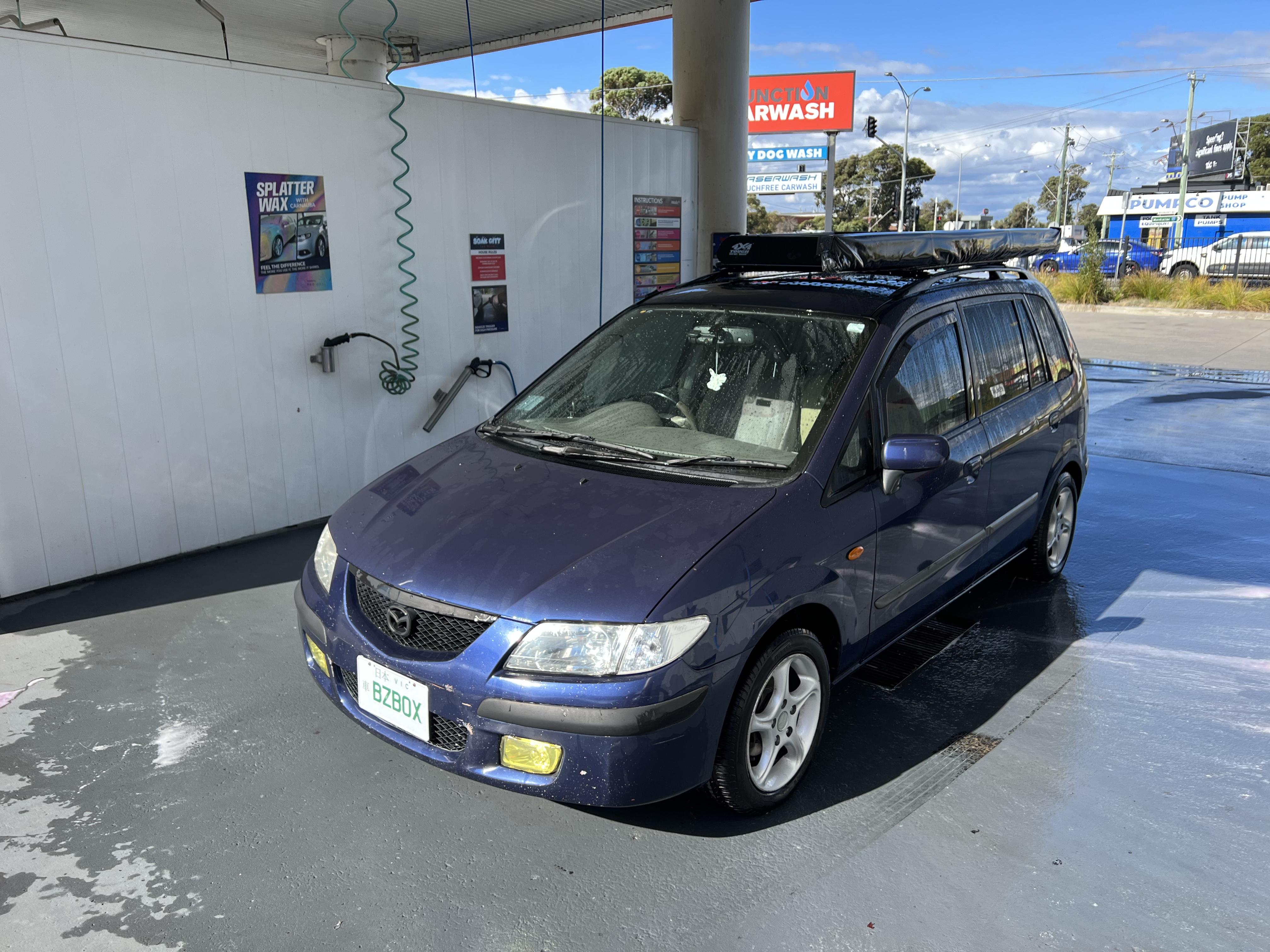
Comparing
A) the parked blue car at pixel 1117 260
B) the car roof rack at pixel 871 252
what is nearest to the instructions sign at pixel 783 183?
the parked blue car at pixel 1117 260

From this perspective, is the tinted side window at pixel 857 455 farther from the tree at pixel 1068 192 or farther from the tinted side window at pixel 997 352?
the tree at pixel 1068 192

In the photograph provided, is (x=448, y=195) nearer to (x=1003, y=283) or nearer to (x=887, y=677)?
(x=1003, y=283)

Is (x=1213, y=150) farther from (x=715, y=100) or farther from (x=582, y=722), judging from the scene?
(x=582, y=722)

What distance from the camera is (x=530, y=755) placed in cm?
257

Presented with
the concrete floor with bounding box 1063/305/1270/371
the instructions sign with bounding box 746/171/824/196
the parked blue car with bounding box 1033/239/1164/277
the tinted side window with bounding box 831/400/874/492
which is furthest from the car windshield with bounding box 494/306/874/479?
the instructions sign with bounding box 746/171/824/196

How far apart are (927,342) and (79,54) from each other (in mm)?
4286

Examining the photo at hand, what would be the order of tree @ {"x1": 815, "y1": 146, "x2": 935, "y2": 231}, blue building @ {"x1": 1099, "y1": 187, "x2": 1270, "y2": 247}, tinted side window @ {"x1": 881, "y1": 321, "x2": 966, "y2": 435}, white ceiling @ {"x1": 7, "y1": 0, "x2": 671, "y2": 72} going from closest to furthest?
tinted side window @ {"x1": 881, "y1": 321, "x2": 966, "y2": 435}
white ceiling @ {"x1": 7, "y1": 0, "x2": 671, "y2": 72}
blue building @ {"x1": 1099, "y1": 187, "x2": 1270, "y2": 247}
tree @ {"x1": 815, "y1": 146, "x2": 935, "y2": 231}

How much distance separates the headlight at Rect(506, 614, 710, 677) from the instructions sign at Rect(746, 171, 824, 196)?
4139 centimetres

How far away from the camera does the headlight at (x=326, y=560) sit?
121 inches

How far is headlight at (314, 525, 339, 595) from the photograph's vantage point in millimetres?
3086

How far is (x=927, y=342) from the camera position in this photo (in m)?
3.69

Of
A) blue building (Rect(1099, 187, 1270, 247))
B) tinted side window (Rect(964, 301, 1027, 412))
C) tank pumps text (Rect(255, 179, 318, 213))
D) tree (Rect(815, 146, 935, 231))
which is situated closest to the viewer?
tinted side window (Rect(964, 301, 1027, 412))

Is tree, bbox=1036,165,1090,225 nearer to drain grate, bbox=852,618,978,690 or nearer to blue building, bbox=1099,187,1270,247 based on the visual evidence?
blue building, bbox=1099,187,1270,247

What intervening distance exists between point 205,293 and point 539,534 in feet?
11.1
